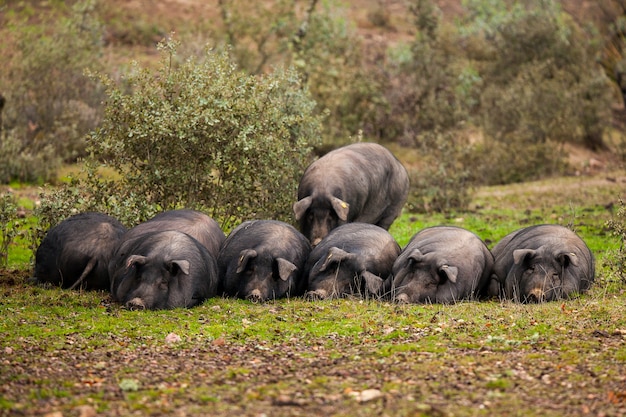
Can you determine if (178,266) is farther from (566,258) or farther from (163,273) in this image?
(566,258)

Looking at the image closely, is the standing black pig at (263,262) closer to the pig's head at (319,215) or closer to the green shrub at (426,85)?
the pig's head at (319,215)

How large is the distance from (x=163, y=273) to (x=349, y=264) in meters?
2.52

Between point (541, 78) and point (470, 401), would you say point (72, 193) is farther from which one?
point (541, 78)

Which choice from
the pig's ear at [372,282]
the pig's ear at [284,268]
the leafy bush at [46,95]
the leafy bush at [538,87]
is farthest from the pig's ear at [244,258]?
the leafy bush at [538,87]

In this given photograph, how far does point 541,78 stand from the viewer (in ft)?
106

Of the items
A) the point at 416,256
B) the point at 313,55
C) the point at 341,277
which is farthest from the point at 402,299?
the point at 313,55

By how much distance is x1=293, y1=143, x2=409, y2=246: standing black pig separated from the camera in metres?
14.1

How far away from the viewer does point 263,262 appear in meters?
12.1

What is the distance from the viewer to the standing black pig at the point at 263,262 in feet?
39.1

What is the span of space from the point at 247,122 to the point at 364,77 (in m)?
19.1

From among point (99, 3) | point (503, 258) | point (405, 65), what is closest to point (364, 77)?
point (405, 65)

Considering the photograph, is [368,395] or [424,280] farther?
[424,280]

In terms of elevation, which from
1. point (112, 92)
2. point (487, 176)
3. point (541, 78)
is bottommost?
point (487, 176)

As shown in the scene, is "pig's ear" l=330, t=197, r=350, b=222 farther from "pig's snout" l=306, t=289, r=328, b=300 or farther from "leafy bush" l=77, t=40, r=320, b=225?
"pig's snout" l=306, t=289, r=328, b=300
